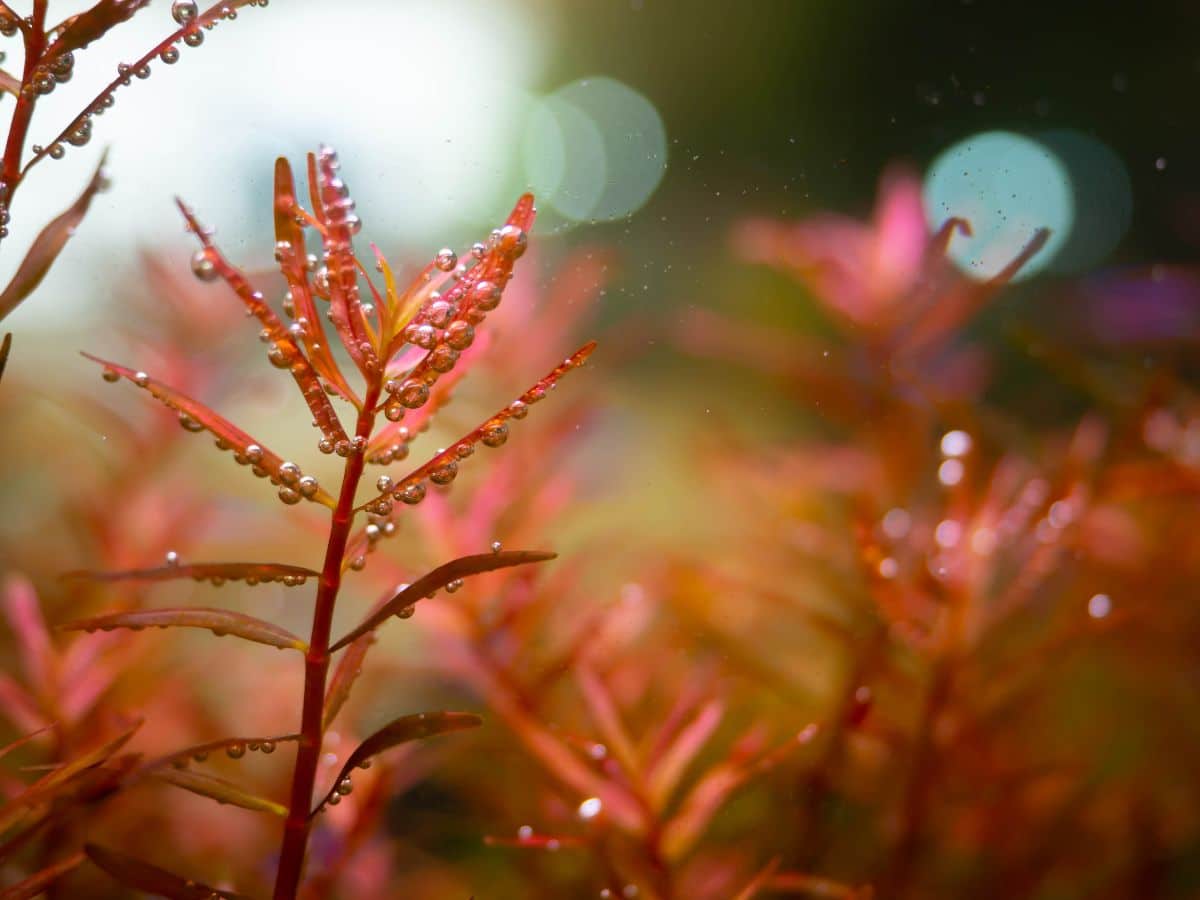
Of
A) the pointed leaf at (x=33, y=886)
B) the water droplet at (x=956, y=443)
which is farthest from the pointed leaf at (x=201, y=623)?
the water droplet at (x=956, y=443)

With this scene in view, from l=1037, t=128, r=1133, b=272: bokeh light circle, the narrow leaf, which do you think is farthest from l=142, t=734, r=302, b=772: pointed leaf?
l=1037, t=128, r=1133, b=272: bokeh light circle

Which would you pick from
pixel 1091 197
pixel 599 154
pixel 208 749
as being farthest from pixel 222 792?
pixel 1091 197

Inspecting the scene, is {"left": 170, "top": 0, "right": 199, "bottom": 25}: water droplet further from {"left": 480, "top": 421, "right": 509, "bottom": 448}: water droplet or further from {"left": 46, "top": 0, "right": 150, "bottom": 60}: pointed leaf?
{"left": 480, "top": 421, "right": 509, "bottom": 448}: water droplet

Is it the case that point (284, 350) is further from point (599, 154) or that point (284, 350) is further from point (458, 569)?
point (599, 154)

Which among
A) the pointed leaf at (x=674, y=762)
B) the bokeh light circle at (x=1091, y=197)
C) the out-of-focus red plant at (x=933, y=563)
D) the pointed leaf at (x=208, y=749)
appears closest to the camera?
the pointed leaf at (x=208, y=749)

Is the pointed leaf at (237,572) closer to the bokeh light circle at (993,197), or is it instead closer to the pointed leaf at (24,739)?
the pointed leaf at (24,739)

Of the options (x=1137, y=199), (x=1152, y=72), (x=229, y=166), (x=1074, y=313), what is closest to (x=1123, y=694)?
(x=1074, y=313)
